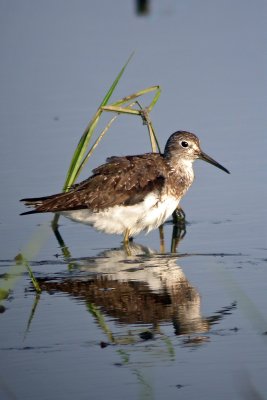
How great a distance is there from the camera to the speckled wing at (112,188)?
12.1 meters

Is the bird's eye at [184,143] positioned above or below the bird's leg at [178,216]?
above

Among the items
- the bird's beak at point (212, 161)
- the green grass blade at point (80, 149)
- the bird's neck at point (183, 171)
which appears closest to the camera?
the green grass blade at point (80, 149)

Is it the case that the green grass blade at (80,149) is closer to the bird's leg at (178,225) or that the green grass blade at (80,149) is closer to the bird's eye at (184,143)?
the bird's eye at (184,143)

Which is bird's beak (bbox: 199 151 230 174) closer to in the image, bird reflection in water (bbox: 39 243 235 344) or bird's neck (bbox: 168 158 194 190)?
bird's neck (bbox: 168 158 194 190)

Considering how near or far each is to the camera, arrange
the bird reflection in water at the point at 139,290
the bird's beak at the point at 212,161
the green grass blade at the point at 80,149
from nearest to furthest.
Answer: the bird reflection in water at the point at 139,290, the green grass blade at the point at 80,149, the bird's beak at the point at 212,161

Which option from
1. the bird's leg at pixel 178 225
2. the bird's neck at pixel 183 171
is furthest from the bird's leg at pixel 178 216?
the bird's neck at pixel 183 171

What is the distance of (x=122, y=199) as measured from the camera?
1213 centimetres

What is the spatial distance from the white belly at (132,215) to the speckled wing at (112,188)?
72mm

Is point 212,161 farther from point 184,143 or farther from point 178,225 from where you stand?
point 178,225

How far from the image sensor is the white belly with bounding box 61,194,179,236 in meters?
12.0

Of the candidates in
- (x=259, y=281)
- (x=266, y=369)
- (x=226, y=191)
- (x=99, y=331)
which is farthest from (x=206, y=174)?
(x=266, y=369)

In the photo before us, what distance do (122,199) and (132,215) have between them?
218mm

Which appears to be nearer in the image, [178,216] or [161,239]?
[161,239]

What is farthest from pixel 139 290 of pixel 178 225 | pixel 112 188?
pixel 178 225
